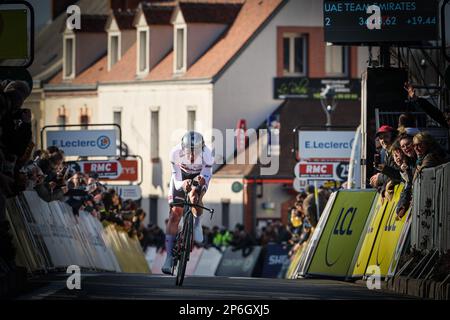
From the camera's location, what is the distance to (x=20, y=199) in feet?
82.5

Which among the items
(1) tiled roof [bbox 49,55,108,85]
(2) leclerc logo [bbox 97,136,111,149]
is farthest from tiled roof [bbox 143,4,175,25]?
(2) leclerc logo [bbox 97,136,111,149]

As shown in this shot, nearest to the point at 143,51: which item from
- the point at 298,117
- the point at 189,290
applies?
the point at 298,117

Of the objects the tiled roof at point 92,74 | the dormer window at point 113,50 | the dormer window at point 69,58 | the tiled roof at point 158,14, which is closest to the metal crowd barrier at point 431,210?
the tiled roof at point 158,14

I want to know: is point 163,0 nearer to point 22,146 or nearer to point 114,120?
point 114,120

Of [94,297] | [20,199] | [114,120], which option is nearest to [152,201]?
[114,120]

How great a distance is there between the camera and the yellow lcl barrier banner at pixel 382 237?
80.1ft

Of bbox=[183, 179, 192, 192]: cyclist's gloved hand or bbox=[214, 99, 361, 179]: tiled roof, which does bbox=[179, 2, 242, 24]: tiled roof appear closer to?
bbox=[214, 99, 361, 179]: tiled roof

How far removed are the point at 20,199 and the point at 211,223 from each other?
49694 mm

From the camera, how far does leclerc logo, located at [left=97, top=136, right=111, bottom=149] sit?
4819cm

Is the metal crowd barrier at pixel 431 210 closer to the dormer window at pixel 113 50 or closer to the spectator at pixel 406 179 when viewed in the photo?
the spectator at pixel 406 179

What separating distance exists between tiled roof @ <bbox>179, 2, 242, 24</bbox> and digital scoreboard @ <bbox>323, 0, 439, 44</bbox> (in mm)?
48053

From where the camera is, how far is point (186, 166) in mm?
23562

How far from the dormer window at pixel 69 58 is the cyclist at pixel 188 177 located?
62.1 metres

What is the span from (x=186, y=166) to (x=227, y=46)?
53828 mm
